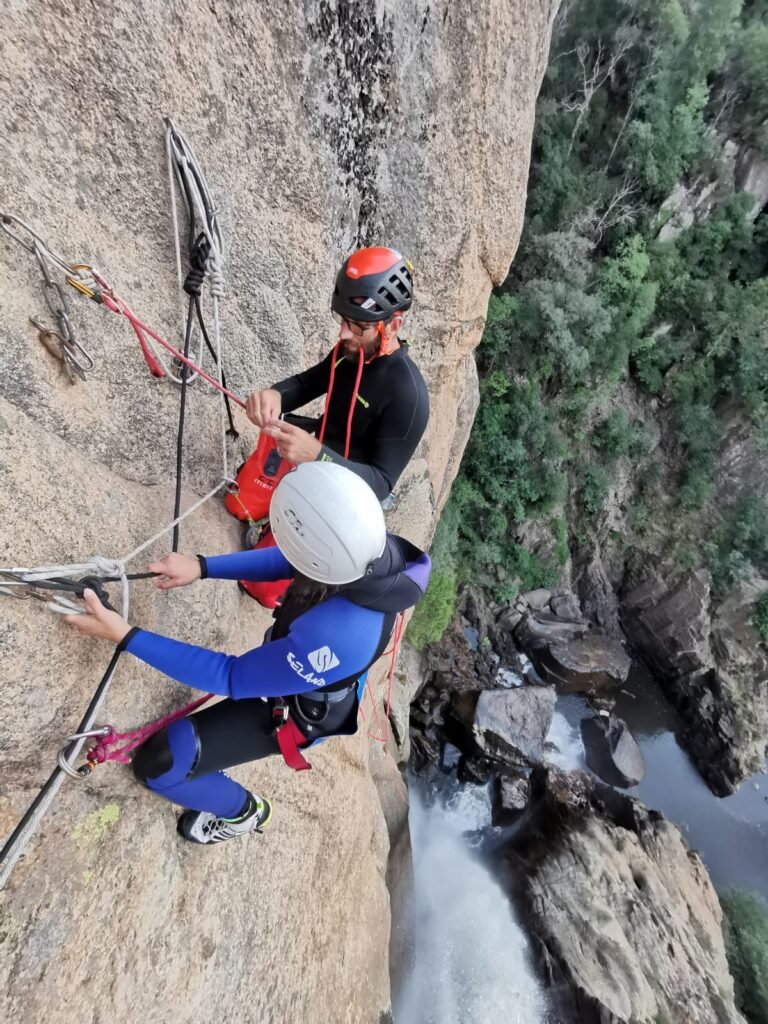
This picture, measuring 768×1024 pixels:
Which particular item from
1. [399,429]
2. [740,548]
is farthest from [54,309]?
[740,548]

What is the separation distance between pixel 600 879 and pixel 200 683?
7741 millimetres

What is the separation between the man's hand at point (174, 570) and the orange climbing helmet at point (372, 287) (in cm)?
121

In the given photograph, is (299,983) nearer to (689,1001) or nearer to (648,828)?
(689,1001)

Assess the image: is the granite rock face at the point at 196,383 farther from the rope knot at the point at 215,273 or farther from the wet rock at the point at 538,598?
the wet rock at the point at 538,598

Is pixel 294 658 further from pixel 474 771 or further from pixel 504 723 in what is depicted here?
pixel 504 723

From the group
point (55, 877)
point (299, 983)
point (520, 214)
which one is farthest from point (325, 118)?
point (299, 983)

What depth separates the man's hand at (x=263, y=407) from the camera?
233cm

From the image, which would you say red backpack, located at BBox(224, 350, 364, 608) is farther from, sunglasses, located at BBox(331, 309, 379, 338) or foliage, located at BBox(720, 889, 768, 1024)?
foliage, located at BBox(720, 889, 768, 1024)

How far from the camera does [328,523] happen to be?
5.45ft

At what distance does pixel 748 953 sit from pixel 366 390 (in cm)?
1052

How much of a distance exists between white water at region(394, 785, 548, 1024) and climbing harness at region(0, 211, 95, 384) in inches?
291

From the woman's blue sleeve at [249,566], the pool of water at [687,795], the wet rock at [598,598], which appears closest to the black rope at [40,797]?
the woman's blue sleeve at [249,566]

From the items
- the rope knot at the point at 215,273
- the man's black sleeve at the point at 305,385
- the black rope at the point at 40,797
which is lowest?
the black rope at the point at 40,797

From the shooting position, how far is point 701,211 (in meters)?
13.3
